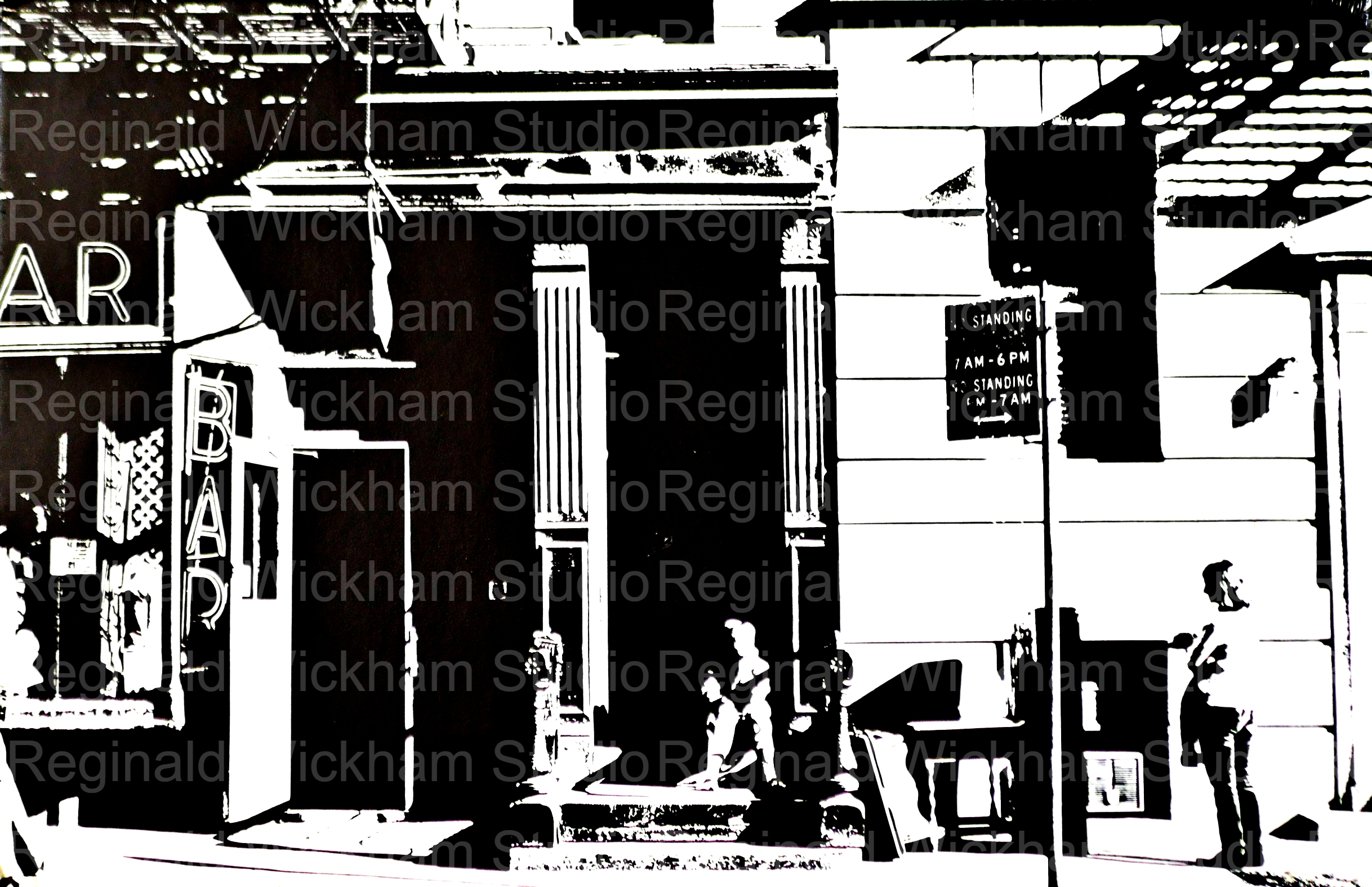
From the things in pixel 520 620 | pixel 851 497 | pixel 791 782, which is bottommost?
pixel 791 782

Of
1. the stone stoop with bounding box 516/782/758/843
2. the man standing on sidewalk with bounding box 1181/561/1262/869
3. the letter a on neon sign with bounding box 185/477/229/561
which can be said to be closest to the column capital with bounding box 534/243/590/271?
the letter a on neon sign with bounding box 185/477/229/561

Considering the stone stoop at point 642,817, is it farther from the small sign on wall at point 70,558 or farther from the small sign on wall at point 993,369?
the small sign on wall at point 70,558

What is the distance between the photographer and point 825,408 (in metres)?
8.41

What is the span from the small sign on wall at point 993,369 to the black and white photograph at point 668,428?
0.27ft

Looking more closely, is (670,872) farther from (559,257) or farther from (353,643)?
(559,257)

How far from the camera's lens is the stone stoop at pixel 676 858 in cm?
783

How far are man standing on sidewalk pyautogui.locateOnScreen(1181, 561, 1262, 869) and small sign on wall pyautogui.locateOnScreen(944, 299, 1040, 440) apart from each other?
2.05m

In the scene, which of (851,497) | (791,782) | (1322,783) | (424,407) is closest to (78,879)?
(424,407)

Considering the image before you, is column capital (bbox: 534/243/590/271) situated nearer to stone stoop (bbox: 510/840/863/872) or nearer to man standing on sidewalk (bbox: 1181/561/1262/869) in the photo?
stone stoop (bbox: 510/840/863/872)

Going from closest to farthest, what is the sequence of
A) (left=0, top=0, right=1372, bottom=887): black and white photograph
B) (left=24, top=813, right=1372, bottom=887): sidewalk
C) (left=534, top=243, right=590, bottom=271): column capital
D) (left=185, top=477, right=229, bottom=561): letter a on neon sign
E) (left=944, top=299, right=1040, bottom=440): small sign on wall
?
(left=944, top=299, right=1040, bottom=440): small sign on wall, (left=24, top=813, right=1372, bottom=887): sidewalk, (left=0, top=0, right=1372, bottom=887): black and white photograph, (left=185, top=477, right=229, bottom=561): letter a on neon sign, (left=534, top=243, right=590, bottom=271): column capital

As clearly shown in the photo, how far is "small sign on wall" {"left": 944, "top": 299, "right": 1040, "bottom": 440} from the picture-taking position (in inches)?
290

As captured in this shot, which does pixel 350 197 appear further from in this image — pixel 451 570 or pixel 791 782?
pixel 791 782

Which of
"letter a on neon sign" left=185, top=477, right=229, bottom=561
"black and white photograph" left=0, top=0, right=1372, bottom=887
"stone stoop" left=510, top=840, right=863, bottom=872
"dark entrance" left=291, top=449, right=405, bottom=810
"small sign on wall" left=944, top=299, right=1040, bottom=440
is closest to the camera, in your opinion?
"small sign on wall" left=944, top=299, right=1040, bottom=440

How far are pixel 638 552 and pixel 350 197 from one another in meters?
3.34
